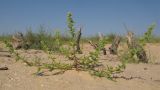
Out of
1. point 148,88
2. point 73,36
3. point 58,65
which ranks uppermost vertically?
point 73,36

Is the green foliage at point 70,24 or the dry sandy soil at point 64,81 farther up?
the green foliage at point 70,24

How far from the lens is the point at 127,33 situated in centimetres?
737

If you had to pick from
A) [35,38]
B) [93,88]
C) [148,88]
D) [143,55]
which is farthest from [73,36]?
[35,38]

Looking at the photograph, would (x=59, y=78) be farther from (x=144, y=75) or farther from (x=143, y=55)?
(x=143, y=55)

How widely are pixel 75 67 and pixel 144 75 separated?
109cm

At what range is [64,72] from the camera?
4.38 metres

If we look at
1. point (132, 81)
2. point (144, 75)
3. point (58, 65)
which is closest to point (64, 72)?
point (58, 65)

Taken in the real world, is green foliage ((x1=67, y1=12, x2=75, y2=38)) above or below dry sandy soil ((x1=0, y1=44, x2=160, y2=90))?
above

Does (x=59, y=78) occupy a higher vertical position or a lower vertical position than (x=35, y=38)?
lower

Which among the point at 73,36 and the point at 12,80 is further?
the point at 73,36

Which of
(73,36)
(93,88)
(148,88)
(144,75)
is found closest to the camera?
(93,88)

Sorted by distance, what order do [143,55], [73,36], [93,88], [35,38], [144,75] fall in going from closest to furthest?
[93,88] < [73,36] < [144,75] < [143,55] < [35,38]

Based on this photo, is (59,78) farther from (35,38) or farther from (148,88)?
(35,38)

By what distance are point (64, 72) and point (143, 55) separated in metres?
3.01
